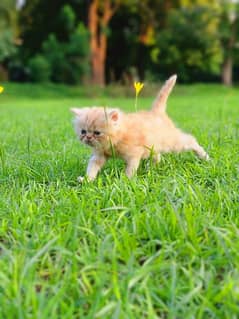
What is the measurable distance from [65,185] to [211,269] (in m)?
1.26

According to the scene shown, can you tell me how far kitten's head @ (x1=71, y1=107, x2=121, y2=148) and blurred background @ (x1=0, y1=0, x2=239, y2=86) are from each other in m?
19.4

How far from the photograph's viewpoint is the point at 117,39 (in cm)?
2914

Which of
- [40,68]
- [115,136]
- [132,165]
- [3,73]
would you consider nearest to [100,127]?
[115,136]

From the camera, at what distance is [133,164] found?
2977mm

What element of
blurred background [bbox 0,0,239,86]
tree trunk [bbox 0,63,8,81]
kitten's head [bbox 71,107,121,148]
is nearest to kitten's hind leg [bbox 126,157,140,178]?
kitten's head [bbox 71,107,121,148]

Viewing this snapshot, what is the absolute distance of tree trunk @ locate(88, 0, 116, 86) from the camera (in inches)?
1005

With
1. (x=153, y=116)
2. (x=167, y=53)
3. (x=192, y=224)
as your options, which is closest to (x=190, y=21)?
(x=167, y=53)

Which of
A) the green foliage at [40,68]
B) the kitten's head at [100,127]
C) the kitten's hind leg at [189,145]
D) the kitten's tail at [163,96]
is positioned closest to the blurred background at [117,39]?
the green foliage at [40,68]

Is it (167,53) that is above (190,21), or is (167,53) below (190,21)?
below

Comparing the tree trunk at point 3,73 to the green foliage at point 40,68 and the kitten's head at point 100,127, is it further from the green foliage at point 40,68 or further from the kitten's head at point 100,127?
the kitten's head at point 100,127

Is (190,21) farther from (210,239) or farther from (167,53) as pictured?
(210,239)

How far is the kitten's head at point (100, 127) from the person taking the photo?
2971 mm

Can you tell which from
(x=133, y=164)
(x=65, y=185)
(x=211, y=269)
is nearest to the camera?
(x=211, y=269)

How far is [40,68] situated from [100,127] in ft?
70.0
